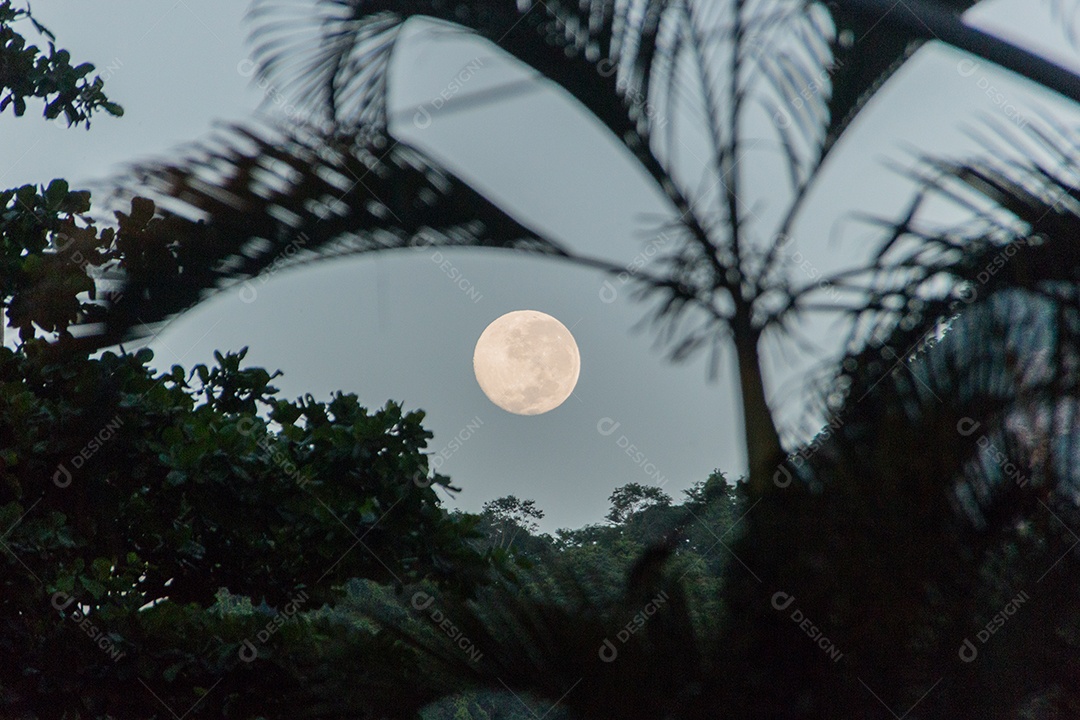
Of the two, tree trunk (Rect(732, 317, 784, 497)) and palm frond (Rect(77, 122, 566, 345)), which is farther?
palm frond (Rect(77, 122, 566, 345))

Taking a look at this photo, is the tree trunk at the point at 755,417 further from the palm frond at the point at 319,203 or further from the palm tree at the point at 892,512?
the palm frond at the point at 319,203

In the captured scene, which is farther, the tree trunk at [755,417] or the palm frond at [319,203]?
the palm frond at [319,203]

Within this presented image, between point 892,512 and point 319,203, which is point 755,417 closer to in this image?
point 892,512

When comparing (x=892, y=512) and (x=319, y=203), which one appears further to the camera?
(x=319, y=203)

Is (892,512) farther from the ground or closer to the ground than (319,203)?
closer to the ground

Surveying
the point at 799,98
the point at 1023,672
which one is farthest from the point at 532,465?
the point at 1023,672

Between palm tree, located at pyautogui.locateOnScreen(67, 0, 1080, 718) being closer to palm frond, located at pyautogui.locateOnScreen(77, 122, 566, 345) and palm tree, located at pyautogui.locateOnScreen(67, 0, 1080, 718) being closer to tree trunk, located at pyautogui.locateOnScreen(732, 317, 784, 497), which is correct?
tree trunk, located at pyautogui.locateOnScreen(732, 317, 784, 497)

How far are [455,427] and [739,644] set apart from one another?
6.60 feet

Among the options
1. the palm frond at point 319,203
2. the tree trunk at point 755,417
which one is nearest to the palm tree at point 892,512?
the tree trunk at point 755,417

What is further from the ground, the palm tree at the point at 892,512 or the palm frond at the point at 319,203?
the palm frond at the point at 319,203

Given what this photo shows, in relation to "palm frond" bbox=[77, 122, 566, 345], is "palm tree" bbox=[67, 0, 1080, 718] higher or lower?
lower

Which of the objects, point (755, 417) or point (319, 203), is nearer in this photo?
point (755, 417)

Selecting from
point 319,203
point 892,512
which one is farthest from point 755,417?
point 319,203

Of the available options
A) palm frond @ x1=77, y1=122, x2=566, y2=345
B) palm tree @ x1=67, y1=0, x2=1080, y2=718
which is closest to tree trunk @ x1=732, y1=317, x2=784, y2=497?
palm tree @ x1=67, y1=0, x2=1080, y2=718
